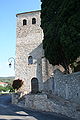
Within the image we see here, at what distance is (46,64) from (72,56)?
10.8 meters

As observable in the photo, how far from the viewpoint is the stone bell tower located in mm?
24297

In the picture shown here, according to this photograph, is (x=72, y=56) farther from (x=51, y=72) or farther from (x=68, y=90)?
(x=51, y=72)

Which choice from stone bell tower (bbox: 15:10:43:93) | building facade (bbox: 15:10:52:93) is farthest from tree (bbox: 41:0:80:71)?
stone bell tower (bbox: 15:10:43:93)

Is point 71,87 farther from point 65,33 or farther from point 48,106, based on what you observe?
point 65,33

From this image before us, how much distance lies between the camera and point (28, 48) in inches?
995

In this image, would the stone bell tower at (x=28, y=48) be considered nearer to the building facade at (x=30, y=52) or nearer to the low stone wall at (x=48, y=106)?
the building facade at (x=30, y=52)

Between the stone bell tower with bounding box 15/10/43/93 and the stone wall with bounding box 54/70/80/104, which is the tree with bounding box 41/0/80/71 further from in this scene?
the stone bell tower with bounding box 15/10/43/93

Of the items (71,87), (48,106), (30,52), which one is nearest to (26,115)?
(48,106)

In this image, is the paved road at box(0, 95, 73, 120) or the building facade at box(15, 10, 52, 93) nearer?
the paved road at box(0, 95, 73, 120)

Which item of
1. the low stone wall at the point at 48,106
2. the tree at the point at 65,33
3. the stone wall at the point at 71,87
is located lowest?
the low stone wall at the point at 48,106

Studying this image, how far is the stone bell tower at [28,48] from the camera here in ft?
79.7

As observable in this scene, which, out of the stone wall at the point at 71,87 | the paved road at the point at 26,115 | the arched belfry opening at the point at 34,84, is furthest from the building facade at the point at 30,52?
the paved road at the point at 26,115

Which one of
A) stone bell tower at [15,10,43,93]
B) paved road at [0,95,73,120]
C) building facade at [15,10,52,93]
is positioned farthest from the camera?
stone bell tower at [15,10,43,93]

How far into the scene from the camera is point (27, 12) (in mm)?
26547
